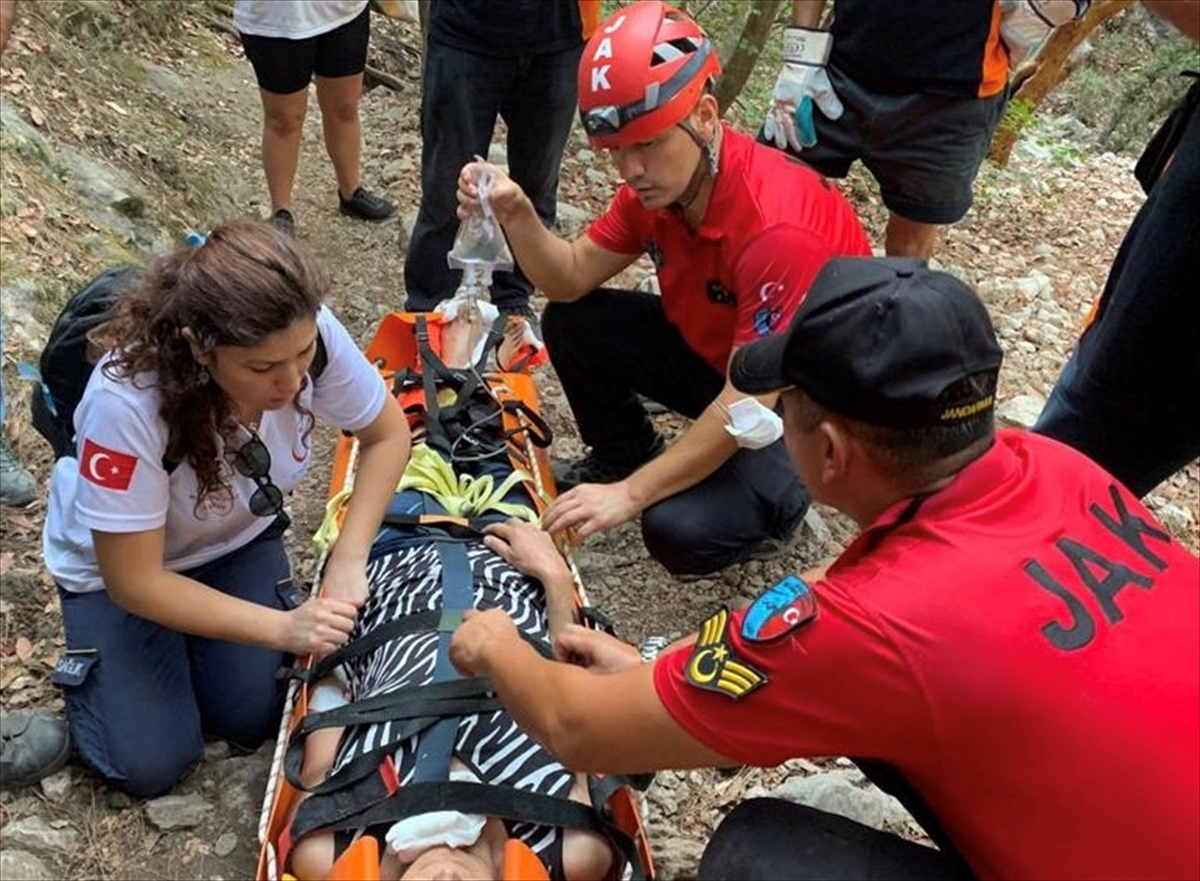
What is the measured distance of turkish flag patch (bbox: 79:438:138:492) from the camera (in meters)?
2.43

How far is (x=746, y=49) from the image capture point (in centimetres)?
637

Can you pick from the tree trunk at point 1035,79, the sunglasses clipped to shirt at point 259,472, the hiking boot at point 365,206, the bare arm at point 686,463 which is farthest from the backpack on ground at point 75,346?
the tree trunk at point 1035,79

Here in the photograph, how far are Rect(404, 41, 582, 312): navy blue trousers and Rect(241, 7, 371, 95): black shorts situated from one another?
0.61 meters

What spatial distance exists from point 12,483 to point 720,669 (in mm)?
2720

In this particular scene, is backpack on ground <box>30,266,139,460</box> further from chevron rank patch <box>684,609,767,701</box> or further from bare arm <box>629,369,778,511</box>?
chevron rank patch <box>684,609,767,701</box>

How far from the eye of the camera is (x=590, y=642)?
7.82ft

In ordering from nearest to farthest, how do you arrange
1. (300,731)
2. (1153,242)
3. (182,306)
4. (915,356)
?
1. (915,356)
2. (182,306)
3. (300,731)
4. (1153,242)

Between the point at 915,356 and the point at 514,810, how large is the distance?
118cm

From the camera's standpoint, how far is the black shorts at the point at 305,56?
15.2ft

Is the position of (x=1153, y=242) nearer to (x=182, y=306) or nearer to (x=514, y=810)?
(x=514, y=810)

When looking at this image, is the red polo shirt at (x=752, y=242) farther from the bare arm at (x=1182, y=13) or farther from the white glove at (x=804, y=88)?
the bare arm at (x=1182, y=13)

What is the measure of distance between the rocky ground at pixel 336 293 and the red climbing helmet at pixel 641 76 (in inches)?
59.8

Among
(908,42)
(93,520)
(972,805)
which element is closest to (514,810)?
(972,805)

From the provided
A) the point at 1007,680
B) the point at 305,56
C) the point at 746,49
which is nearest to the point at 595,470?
the point at 305,56
